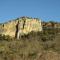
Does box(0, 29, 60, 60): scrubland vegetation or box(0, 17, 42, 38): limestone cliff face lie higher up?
box(0, 17, 42, 38): limestone cliff face

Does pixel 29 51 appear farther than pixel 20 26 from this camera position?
No

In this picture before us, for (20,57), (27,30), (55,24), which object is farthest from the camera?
(55,24)

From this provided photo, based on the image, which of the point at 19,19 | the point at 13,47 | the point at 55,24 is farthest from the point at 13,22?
the point at 13,47

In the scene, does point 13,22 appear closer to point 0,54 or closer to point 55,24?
point 55,24

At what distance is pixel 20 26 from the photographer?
181 ft

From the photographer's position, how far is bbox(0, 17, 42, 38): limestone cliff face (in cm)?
5621

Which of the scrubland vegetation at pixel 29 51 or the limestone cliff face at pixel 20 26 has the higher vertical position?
the limestone cliff face at pixel 20 26

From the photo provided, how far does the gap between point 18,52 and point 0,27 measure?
4122 cm

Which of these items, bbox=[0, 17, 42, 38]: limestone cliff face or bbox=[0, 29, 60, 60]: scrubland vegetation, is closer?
bbox=[0, 29, 60, 60]: scrubland vegetation

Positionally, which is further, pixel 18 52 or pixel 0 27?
pixel 0 27

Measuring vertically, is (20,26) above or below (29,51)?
above

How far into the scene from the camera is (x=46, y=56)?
1767cm

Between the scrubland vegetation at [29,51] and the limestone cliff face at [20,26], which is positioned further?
the limestone cliff face at [20,26]

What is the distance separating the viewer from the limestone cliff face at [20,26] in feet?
184
